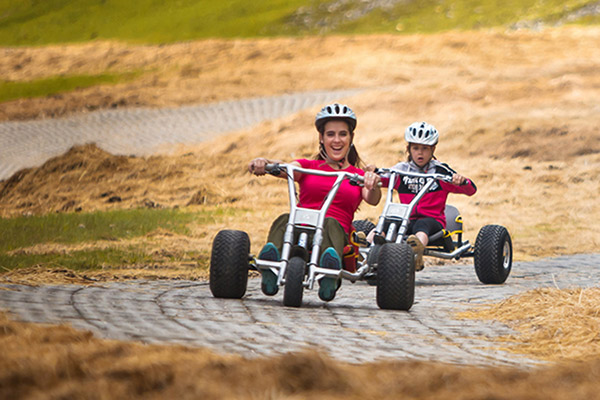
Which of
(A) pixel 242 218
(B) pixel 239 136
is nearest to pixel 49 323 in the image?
(A) pixel 242 218

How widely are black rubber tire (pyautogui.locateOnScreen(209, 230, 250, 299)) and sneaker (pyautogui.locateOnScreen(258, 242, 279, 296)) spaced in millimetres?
161

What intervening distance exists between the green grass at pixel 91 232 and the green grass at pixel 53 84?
18265mm

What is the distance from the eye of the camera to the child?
9117 mm

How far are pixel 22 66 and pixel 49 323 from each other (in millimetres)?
34658

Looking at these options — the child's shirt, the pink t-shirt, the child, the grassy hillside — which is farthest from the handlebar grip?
the grassy hillside

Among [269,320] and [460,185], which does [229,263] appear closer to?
[269,320]

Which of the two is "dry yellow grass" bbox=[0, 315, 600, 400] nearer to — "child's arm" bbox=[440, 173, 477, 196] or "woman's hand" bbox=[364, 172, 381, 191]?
"woman's hand" bbox=[364, 172, 381, 191]

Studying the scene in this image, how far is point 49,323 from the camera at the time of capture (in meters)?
5.05

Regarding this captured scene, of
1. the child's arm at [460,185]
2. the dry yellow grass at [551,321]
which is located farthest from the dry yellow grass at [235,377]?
the child's arm at [460,185]

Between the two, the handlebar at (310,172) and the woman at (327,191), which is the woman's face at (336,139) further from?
A: the handlebar at (310,172)

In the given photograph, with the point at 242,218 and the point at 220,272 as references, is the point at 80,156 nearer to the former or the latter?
the point at 242,218

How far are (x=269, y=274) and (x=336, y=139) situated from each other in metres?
1.38

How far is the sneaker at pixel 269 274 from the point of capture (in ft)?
22.1

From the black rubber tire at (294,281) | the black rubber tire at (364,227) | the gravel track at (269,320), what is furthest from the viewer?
the black rubber tire at (364,227)
